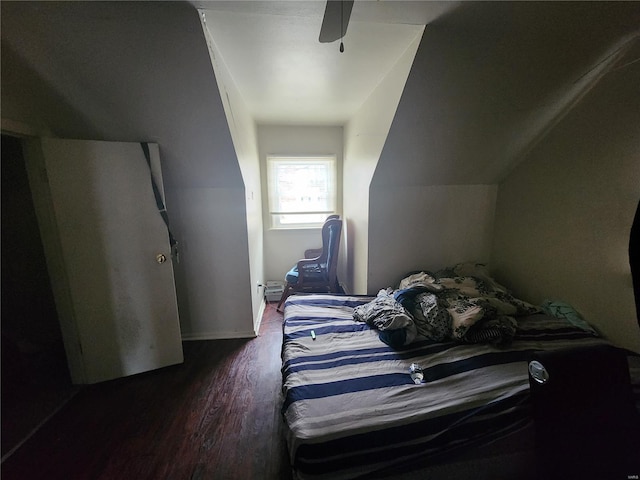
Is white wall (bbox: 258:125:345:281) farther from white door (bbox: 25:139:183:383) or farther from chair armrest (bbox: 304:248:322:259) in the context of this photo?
white door (bbox: 25:139:183:383)

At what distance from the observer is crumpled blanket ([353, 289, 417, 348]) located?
5.25 ft

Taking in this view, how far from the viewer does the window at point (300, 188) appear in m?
3.60

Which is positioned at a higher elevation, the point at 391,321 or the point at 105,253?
the point at 105,253

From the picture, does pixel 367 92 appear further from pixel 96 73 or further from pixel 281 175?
pixel 96 73

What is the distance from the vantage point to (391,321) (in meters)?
1.63

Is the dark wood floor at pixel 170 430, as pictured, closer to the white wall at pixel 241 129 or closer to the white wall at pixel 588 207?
the white wall at pixel 241 129

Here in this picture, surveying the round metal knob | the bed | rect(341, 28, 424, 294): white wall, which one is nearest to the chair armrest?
rect(341, 28, 424, 294): white wall

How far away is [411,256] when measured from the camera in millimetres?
2586

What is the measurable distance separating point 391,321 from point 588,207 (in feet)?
5.42

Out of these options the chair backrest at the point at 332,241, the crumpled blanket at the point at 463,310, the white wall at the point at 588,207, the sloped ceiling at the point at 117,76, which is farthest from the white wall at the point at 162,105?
the white wall at the point at 588,207

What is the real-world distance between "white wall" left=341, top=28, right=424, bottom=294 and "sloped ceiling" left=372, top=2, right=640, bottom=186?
3.9 inches

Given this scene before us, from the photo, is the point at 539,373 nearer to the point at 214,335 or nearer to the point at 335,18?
the point at 335,18

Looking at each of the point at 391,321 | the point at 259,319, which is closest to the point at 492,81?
the point at 391,321

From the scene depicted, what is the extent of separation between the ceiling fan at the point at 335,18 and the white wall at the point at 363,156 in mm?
660
